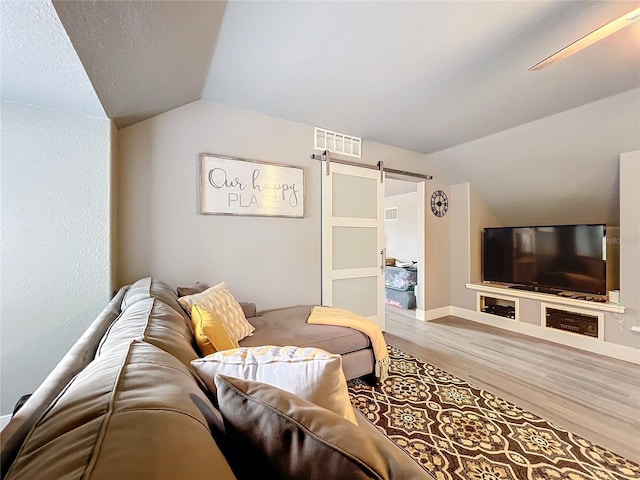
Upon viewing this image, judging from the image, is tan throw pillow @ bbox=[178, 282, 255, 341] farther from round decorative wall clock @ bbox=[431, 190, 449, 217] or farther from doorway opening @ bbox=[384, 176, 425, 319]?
round decorative wall clock @ bbox=[431, 190, 449, 217]

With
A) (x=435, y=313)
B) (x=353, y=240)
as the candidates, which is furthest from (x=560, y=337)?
(x=353, y=240)

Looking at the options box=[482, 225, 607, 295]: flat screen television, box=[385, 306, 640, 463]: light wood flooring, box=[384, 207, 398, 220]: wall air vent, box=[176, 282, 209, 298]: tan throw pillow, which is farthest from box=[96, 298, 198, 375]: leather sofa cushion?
box=[384, 207, 398, 220]: wall air vent

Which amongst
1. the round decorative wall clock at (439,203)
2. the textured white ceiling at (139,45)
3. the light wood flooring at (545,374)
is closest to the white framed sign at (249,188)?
the textured white ceiling at (139,45)

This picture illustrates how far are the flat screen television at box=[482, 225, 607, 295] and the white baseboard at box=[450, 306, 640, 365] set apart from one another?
1.72 ft

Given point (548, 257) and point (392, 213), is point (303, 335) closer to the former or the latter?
point (548, 257)

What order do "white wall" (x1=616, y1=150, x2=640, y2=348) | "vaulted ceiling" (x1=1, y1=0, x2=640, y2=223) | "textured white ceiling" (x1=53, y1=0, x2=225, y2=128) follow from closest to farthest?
"textured white ceiling" (x1=53, y1=0, x2=225, y2=128) → "vaulted ceiling" (x1=1, y1=0, x2=640, y2=223) → "white wall" (x1=616, y1=150, x2=640, y2=348)

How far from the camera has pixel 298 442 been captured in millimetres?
537

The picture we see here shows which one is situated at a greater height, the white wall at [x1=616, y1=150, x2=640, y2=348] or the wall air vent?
the wall air vent

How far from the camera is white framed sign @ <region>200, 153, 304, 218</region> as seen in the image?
2.50 m

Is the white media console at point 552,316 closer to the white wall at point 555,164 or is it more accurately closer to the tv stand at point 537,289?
the tv stand at point 537,289

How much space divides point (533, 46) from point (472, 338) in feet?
9.68

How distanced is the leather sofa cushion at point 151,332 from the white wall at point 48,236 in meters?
0.96

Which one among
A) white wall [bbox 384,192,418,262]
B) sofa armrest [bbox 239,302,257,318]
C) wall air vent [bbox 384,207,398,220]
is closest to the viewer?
sofa armrest [bbox 239,302,257,318]

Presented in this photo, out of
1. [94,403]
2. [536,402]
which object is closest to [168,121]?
[94,403]
